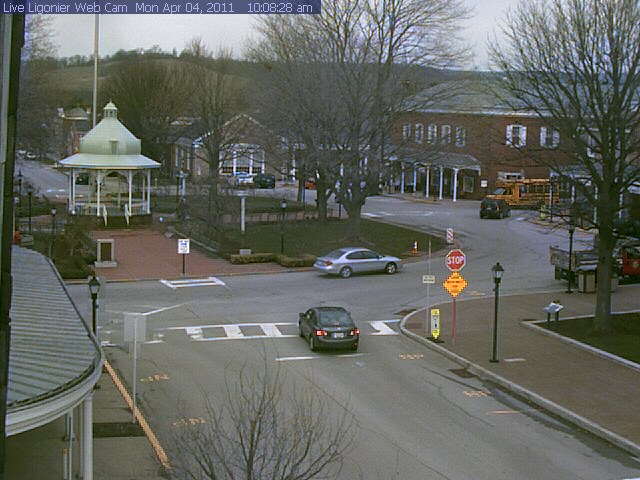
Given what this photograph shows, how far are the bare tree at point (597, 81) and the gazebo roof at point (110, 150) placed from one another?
33716 millimetres

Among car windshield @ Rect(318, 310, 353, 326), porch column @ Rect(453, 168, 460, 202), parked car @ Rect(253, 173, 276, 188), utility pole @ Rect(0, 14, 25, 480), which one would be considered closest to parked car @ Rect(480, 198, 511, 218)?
porch column @ Rect(453, 168, 460, 202)

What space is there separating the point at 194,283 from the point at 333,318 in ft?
41.2

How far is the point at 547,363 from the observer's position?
24719mm

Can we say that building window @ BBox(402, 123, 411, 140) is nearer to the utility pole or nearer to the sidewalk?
the sidewalk

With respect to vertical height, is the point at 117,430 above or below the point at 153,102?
below

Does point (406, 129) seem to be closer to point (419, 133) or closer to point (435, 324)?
point (419, 133)

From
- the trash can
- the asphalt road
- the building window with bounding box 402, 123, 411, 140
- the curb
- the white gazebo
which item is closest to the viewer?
the asphalt road

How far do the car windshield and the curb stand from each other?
277cm

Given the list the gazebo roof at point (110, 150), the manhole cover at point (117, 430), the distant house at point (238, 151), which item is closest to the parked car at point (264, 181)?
the distant house at point (238, 151)

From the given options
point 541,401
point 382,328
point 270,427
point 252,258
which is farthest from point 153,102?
point 270,427

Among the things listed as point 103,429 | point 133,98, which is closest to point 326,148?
point 103,429

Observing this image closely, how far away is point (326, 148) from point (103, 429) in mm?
32853

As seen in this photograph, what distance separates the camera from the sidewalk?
19.8 m

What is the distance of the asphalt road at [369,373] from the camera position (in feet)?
55.7
